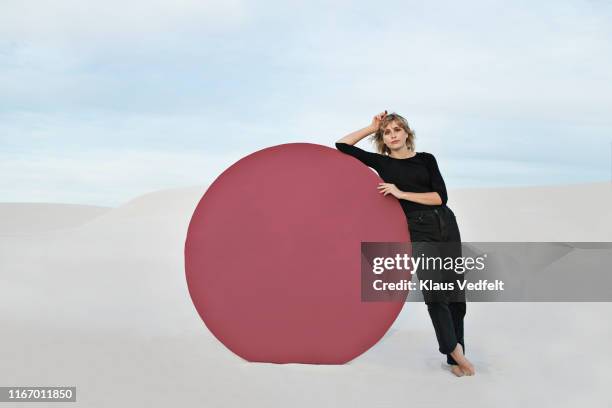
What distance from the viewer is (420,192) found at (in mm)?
3799

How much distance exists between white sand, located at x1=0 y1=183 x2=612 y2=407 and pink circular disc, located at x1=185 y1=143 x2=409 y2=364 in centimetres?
21

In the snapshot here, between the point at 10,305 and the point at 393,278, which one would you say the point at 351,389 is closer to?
the point at 393,278

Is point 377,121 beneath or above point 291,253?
above

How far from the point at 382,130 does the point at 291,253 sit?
946 mm

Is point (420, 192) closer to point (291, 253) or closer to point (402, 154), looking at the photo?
point (402, 154)

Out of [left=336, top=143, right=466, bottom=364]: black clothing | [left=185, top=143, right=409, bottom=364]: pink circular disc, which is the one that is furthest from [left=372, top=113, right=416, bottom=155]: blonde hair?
[left=185, top=143, right=409, bottom=364]: pink circular disc

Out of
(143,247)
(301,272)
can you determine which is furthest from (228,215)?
(143,247)

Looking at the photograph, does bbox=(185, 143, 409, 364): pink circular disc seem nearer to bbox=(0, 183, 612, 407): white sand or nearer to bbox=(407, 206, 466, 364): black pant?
bbox=(407, 206, 466, 364): black pant

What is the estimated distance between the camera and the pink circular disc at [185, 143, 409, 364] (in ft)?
12.0

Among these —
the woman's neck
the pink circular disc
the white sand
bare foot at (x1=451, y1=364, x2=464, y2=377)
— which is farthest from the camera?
the woman's neck

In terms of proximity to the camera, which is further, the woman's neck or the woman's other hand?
the woman's neck

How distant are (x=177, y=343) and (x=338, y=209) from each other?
1511mm

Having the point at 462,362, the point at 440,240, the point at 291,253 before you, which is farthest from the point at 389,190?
the point at 462,362

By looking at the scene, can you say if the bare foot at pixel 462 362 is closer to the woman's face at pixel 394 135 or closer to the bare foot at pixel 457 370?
the bare foot at pixel 457 370
